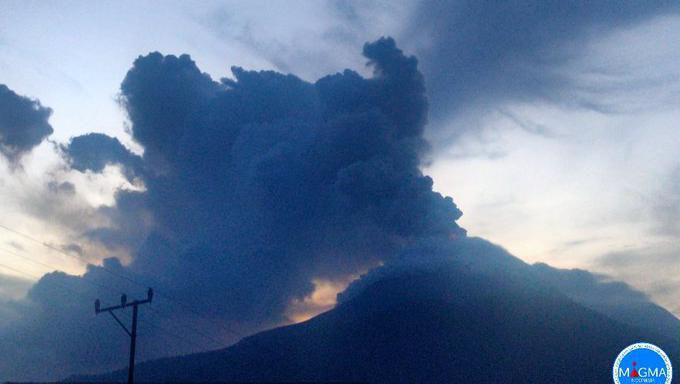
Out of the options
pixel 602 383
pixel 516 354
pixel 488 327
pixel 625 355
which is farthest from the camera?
pixel 488 327

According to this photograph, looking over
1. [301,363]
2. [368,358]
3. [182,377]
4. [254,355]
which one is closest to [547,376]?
[368,358]

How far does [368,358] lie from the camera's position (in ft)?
613

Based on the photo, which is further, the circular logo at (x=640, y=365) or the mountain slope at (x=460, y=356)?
the mountain slope at (x=460, y=356)

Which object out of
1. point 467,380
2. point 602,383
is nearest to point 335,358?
point 467,380

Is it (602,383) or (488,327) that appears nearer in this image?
(602,383)

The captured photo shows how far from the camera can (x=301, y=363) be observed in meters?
189

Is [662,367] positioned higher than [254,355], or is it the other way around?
[254,355]

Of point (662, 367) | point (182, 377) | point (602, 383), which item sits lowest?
point (662, 367)

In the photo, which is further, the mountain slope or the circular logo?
the mountain slope

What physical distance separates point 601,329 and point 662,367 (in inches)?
6396

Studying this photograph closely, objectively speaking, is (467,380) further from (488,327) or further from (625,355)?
(625,355)

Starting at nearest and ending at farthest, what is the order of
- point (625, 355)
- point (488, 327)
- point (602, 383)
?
point (625, 355)
point (602, 383)
point (488, 327)

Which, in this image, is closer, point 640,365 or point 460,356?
point 640,365

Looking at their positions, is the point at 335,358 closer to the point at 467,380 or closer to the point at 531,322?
the point at 467,380
